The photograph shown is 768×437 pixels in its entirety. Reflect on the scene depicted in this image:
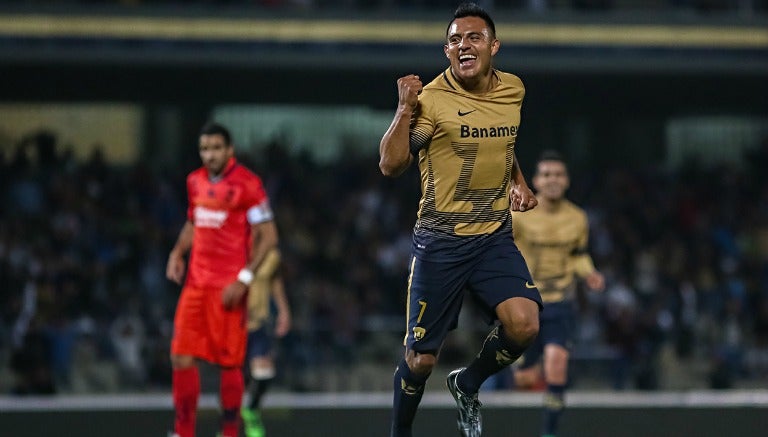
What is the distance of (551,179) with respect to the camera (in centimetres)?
975

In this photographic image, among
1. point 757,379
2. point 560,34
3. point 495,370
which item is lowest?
point 757,379

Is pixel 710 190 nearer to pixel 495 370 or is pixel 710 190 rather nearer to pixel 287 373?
pixel 287 373

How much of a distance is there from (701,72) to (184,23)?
757 cm

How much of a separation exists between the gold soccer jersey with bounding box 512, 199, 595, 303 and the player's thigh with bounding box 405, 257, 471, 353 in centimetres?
300

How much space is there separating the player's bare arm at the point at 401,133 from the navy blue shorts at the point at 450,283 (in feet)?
1.94

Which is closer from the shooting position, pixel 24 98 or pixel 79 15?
pixel 79 15

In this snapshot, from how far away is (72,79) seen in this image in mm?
20359

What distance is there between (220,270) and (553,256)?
2674mm

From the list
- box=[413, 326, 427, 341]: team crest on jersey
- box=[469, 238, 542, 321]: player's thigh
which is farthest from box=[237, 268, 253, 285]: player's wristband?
box=[469, 238, 542, 321]: player's thigh

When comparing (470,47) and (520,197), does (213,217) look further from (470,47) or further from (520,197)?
(470,47)

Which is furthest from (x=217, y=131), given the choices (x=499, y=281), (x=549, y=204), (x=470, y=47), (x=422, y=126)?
(x=549, y=204)

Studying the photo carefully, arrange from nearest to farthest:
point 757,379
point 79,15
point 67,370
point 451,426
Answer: point 451,426 < point 67,370 < point 757,379 < point 79,15

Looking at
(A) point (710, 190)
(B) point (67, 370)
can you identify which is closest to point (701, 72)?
(A) point (710, 190)

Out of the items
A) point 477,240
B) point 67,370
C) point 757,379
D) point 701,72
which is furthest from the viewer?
point 701,72
